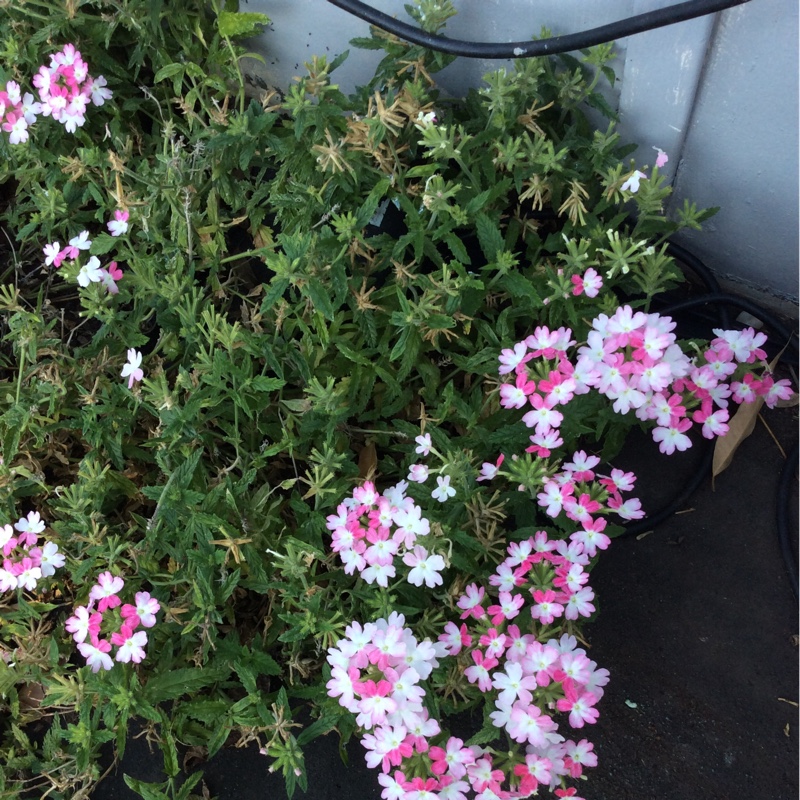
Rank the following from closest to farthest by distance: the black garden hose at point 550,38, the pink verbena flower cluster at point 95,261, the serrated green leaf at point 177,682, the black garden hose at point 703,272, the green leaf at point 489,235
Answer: the black garden hose at point 550,38
the serrated green leaf at point 177,682
the green leaf at point 489,235
the pink verbena flower cluster at point 95,261
the black garden hose at point 703,272

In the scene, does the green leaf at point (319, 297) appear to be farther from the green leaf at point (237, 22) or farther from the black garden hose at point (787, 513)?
the black garden hose at point (787, 513)

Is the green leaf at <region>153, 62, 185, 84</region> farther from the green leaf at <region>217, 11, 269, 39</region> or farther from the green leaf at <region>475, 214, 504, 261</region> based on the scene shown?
the green leaf at <region>475, 214, 504, 261</region>

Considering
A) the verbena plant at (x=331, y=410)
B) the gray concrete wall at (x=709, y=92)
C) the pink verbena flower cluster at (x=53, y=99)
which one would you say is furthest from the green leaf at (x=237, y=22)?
the pink verbena flower cluster at (x=53, y=99)

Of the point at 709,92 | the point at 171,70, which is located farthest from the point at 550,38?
Result: the point at 171,70

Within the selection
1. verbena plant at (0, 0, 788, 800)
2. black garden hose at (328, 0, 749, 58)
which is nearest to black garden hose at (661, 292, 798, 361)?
verbena plant at (0, 0, 788, 800)

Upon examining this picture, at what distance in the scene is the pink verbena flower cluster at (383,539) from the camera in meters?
1.45

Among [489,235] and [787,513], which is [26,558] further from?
[787,513]

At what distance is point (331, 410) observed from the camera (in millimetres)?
1606

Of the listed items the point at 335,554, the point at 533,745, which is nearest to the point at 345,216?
the point at 335,554

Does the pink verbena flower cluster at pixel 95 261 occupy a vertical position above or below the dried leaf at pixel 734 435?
above

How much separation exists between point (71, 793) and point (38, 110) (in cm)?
185

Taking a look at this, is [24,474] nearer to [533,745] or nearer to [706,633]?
[533,745]

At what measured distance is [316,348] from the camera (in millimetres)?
1755

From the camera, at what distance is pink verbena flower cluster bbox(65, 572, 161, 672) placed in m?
1.49
